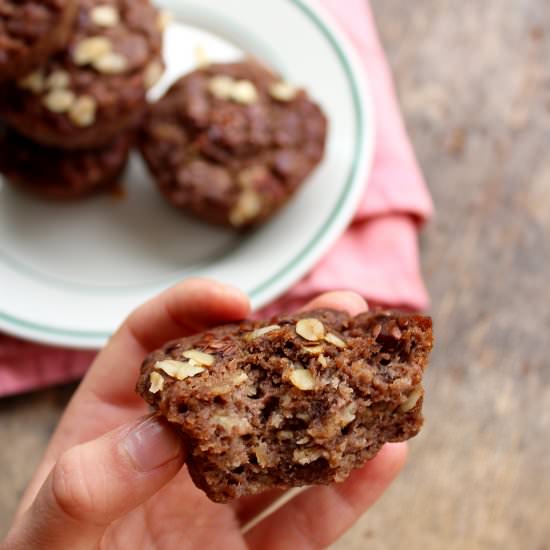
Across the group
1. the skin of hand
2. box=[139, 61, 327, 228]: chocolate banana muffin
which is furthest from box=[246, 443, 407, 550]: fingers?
box=[139, 61, 327, 228]: chocolate banana muffin

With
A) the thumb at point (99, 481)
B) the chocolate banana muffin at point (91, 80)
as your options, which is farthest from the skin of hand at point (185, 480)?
the chocolate banana muffin at point (91, 80)

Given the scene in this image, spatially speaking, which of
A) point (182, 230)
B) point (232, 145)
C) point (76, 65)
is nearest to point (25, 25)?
point (76, 65)

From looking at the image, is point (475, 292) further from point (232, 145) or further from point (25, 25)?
point (25, 25)

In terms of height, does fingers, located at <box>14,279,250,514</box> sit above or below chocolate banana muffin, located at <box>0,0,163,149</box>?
below

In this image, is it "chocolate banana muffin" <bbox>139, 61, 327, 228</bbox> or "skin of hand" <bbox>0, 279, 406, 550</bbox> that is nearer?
"skin of hand" <bbox>0, 279, 406, 550</bbox>

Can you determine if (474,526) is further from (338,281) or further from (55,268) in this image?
(55,268)

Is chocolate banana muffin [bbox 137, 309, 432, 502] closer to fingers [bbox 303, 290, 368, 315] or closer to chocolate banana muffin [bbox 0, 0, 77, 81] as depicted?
fingers [bbox 303, 290, 368, 315]

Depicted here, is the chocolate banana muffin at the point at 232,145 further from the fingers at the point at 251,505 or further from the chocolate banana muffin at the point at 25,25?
the fingers at the point at 251,505
